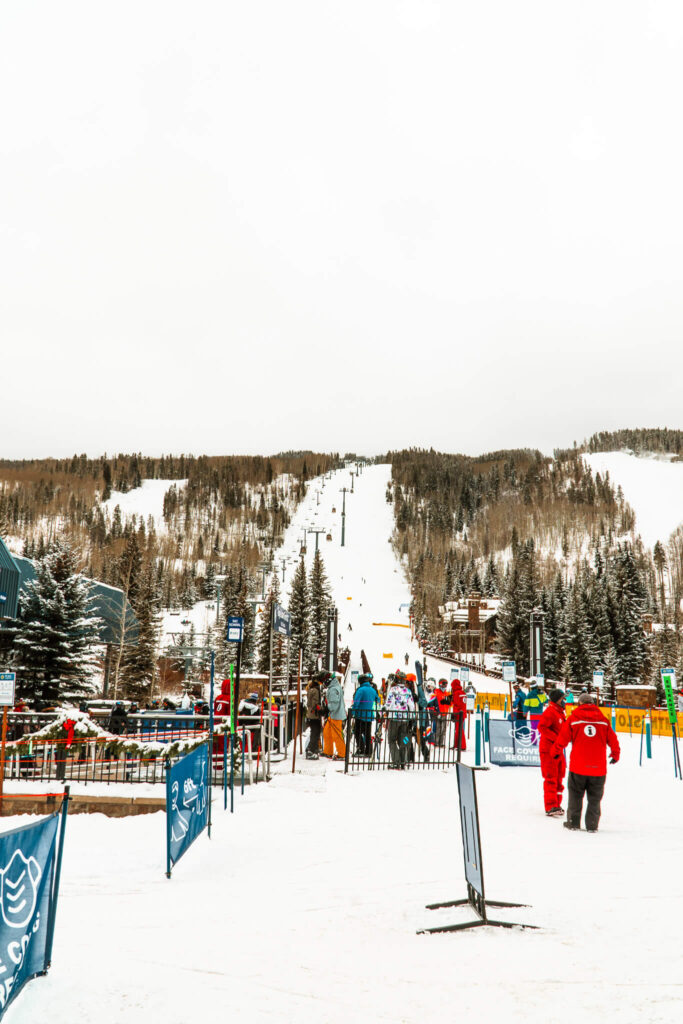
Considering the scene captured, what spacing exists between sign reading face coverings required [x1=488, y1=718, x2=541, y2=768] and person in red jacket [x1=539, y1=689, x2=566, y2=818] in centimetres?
505

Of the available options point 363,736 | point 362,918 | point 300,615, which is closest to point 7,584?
point 363,736

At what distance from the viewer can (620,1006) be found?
3.43m

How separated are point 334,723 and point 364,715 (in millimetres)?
1215

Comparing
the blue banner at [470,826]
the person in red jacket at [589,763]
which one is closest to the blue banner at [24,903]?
the blue banner at [470,826]

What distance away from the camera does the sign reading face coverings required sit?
47.2 feet

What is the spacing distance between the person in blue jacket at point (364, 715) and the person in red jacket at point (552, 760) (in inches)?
184

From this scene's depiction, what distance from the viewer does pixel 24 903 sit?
3.68 meters

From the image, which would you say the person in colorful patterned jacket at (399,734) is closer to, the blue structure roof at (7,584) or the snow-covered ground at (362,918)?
the snow-covered ground at (362,918)

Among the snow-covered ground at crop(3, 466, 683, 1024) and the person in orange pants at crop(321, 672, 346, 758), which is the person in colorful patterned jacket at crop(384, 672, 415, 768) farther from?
the snow-covered ground at crop(3, 466, 683, 1024)

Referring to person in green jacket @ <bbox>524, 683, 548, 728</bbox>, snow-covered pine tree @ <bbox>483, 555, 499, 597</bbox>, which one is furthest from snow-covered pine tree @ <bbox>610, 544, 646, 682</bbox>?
person in green jacket @ <bbox>524, 683, 548, 728</bbox>

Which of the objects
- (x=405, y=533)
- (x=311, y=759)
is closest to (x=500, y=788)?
(x=311, y=759)

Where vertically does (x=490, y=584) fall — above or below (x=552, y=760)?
above

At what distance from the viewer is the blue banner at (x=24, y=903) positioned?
11.3 feet

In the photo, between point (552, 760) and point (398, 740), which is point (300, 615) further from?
point (552, 760)
